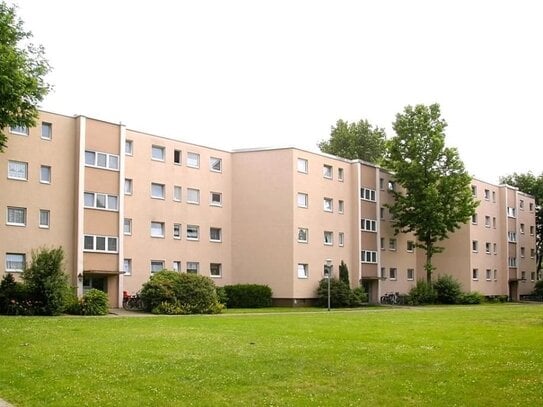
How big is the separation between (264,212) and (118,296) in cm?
1435

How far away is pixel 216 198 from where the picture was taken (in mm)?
55688

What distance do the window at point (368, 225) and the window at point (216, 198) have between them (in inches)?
518

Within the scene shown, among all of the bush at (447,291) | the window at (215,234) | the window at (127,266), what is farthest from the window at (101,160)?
the bush at (447,291)

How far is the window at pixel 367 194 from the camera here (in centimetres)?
6200

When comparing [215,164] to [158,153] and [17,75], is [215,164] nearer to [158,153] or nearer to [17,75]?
[158,153]

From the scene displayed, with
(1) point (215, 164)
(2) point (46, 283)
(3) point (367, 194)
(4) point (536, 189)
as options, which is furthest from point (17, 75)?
(4) point (536, 189)

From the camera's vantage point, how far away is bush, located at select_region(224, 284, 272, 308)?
5200cm

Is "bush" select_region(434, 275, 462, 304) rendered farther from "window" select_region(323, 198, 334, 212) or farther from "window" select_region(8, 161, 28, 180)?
"window" select_region(8, 161, 28, 180)

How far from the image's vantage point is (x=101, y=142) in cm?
4600

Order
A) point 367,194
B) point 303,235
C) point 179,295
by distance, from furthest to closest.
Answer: point 367,194 → point 303,235 → point 179,295

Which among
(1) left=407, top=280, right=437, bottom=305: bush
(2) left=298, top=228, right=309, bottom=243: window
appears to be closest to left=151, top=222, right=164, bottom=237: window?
(2) left=298, top=228, right=309, bottom=243: window

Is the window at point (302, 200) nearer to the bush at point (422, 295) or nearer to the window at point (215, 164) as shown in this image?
the window at point (215, 164)

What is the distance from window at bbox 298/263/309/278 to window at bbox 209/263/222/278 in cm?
613

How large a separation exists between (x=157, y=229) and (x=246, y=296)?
319 inches
